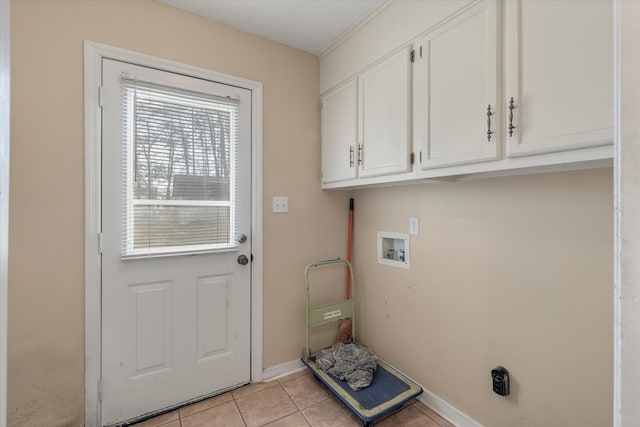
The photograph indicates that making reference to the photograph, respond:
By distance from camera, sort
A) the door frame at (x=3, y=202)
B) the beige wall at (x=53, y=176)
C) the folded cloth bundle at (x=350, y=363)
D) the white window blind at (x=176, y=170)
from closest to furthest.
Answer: the door frame at (x=3, y=202), the beige wall at (x=53, y=176), the white window blind at (x=176, y=170), the folded cloth bundle at (x=350, y=363)

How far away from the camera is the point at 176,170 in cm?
181

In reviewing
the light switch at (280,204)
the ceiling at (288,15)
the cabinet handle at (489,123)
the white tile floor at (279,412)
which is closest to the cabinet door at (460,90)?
the cabinet handle at (489,123)

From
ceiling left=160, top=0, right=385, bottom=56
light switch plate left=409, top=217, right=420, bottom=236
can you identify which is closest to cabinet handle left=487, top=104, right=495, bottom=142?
light switch plate left=409, top=217, right=420, bottom=236

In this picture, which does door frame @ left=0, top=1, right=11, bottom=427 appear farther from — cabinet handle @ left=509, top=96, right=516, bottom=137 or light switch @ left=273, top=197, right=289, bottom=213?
light switch @ left=273, top=197, right=289, bottom=213

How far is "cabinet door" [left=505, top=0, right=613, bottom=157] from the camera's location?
3.09 ft

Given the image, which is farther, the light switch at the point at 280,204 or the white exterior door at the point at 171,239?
the light switch at the point at 280,204

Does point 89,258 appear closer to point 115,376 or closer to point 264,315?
point 115,376

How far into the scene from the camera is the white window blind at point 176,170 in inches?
66.9

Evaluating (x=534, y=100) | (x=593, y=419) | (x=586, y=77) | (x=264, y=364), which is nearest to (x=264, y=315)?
(x=264, y=364)

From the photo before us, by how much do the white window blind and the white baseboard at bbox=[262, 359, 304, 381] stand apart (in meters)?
0.96

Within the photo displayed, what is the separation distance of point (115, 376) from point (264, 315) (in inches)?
35.8

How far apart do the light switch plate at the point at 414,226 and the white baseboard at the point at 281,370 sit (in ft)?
4.34

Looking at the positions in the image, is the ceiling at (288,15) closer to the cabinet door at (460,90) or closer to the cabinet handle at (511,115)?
the cabinet door at (460,90)

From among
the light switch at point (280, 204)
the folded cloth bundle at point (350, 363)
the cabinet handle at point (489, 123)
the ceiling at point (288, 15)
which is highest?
the ceiling at point (288, 15)
